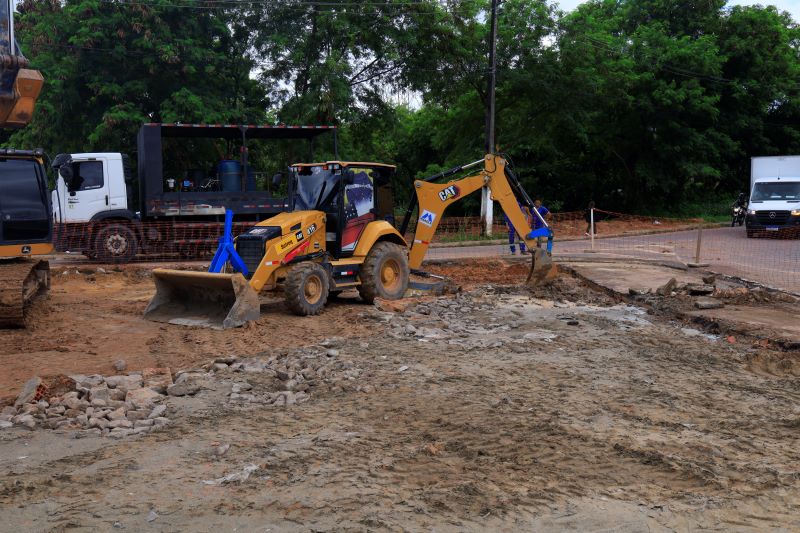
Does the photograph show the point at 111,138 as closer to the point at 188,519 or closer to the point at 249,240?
the point at 249,240

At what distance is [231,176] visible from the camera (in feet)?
66.9

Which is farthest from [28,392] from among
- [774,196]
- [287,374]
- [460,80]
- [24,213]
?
[774,196]

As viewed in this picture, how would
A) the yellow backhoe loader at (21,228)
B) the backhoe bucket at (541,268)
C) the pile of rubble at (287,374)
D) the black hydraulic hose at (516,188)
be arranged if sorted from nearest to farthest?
1. the pile of rubble at (287,374)
2. the yellow backhoe loader at (21,228)
3. the backhoe bucket at (541,268)
4. the black hydraulic hose at (516,188)

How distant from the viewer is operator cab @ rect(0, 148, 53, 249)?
10938 millimetres

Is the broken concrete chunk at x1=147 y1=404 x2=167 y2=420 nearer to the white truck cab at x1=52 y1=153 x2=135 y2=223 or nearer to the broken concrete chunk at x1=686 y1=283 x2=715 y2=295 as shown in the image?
the broken concrete chunk at x1=686 y1=283 x2=715 y2=295

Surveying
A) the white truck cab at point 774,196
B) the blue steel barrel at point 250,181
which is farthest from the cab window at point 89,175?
the white truck cab at point 774,196

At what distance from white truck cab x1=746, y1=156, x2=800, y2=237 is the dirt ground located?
59.9ft

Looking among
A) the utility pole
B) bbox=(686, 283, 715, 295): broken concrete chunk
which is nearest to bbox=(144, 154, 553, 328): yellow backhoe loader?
bbox=(686, 283, 715, 295): broken concrete chunk

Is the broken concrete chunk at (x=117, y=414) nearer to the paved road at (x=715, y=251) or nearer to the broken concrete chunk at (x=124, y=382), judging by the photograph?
the broken concrete chunk at (x=124, y=382)

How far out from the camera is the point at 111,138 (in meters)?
22.8

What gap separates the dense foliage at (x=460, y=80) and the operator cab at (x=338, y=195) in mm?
11744

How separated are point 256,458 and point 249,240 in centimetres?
611

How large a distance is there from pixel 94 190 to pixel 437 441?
15.5 m

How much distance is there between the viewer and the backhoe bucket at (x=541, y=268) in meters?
14.2
